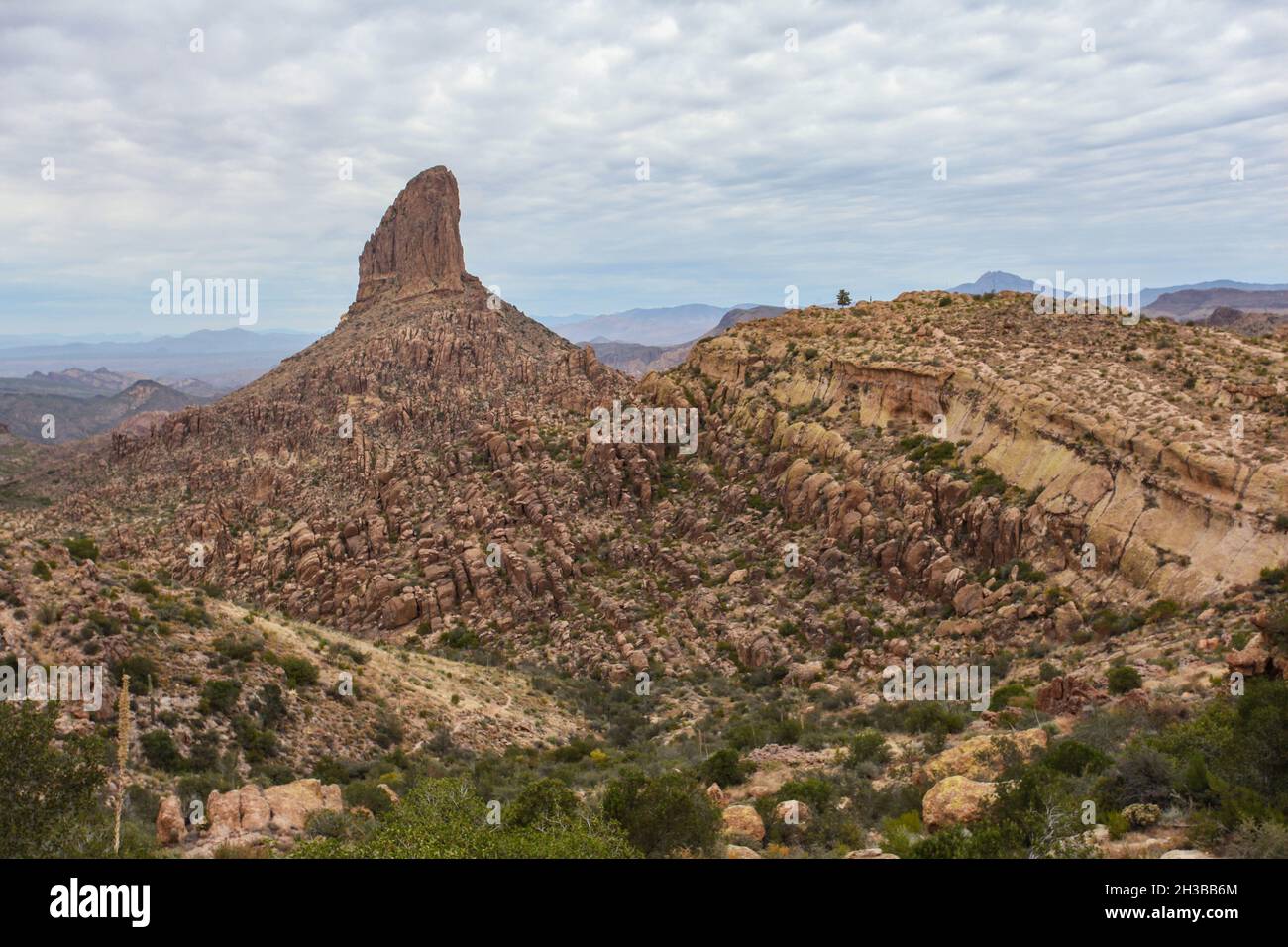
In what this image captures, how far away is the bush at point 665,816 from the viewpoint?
15.7 meters

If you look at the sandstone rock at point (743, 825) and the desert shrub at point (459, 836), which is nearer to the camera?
the desert shrub at point (459, 836)

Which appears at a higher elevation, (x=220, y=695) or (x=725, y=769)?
(x=220, y=695)

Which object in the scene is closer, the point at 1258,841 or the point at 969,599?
the point at 1258,841

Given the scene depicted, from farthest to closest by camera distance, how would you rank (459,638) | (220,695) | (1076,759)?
(459,638) < (220,695) < (1076,759)

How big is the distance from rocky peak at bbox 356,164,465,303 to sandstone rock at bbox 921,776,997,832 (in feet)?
296

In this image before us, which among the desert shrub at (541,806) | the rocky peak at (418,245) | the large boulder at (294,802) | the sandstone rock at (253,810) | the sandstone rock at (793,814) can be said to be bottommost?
the sandstone rock at (793,814)

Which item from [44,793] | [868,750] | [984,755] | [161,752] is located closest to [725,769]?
[868,750]

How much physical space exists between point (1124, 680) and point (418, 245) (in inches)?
3744

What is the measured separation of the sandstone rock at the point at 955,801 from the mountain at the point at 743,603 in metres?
0.13

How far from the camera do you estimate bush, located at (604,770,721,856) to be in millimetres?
15734

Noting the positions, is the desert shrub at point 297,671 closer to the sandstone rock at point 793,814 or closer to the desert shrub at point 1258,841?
the sandstone rock at point 793,814

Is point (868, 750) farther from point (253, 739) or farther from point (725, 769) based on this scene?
point (253, 739)

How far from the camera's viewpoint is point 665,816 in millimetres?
15977

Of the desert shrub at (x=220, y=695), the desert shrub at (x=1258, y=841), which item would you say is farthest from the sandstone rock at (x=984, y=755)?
the desert shrub at (x=220, y=695)
